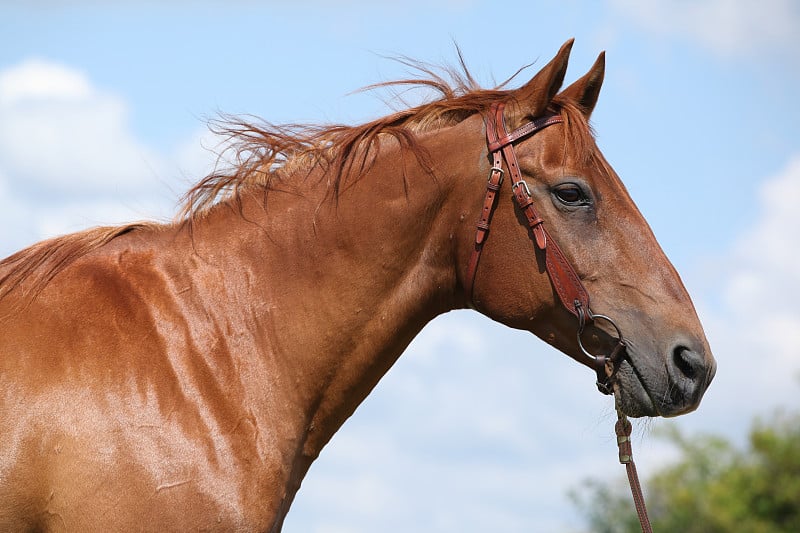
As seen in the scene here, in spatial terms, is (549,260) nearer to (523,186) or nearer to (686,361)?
(523,186)

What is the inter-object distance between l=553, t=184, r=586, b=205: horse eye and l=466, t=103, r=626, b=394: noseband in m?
0.17

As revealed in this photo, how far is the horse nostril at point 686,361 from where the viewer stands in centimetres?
496

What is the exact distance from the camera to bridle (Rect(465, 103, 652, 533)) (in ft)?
16.9

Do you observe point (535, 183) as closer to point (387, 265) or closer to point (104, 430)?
point (387, 265)

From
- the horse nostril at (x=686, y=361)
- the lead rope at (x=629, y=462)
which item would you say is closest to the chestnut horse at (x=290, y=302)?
the horse nostril at (x=686, y=361)

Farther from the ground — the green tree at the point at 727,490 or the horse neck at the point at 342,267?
the green tree at the point at 727,490

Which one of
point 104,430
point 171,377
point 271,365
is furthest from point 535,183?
point 104,430

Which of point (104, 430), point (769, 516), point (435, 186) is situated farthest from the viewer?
point (769, 516)

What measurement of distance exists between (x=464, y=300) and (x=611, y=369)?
92cm

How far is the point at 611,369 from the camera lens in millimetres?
5188

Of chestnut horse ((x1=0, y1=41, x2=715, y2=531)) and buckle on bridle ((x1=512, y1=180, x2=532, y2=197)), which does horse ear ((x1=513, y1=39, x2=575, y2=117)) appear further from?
buckle on bridle ((x1=512, y1=180, x2=532, y2=197))

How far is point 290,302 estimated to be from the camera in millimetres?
5250

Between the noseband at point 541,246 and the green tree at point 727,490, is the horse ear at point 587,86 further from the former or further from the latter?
the green tree at point 727,490

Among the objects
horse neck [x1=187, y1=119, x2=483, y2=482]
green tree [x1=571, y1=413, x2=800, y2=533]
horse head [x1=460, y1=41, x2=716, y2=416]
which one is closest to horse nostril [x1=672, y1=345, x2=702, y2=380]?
horse head [x1=460, y1=41, x2=716, y2=416]
